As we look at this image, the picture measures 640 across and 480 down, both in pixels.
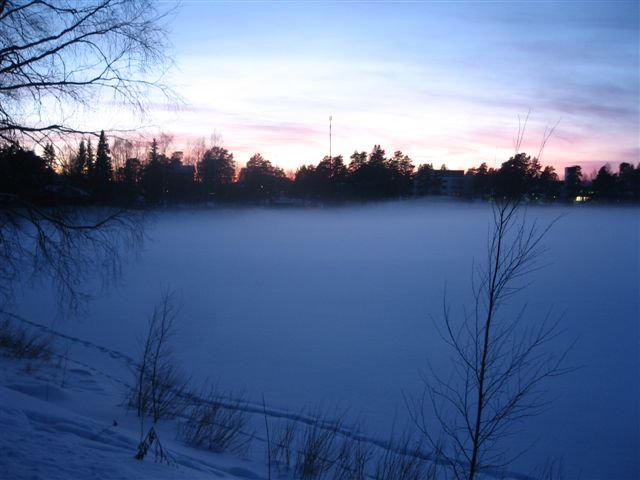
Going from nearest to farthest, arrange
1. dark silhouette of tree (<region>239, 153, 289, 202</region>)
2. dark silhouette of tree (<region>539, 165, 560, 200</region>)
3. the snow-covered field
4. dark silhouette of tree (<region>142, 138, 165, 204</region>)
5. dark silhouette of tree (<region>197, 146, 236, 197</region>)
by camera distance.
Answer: dark silhouette of tree (<region>539, 165, 560, 200</region>) → the snow-covered field → dark silhouette of tree (<region>142, 138, 165, 204</region>) → dark silhouette of tree (<region>197, 146, 236, 197</region>) → dark silhouette of tree (<region>239, 153, 289, 202</region>)

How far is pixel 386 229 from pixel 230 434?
164 ft

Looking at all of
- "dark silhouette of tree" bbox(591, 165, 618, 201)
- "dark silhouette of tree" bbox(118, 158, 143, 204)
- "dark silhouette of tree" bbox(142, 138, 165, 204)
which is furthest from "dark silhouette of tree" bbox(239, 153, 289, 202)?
"dark silhouette of tree" bbox(118, 158, 143, 204)

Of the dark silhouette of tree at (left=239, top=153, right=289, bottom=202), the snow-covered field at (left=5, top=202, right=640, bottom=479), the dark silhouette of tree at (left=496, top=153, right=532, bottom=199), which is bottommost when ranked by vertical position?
the snow-covered field at (left=5, top=202, right=640, bottom=479)

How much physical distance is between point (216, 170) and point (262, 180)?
30.5 feet

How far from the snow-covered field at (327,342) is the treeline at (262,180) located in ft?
3.70

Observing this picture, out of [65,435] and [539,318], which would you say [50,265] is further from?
[539,318]

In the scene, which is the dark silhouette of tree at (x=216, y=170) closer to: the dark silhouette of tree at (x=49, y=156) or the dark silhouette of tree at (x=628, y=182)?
the dark silhouette of tree at (x=628, y=182)

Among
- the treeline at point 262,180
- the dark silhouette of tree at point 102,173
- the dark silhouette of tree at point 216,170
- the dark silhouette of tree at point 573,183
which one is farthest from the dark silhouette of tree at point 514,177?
the dark silhouette of tree at point 216,170

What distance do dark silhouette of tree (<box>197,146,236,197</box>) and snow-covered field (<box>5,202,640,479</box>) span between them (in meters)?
26.1

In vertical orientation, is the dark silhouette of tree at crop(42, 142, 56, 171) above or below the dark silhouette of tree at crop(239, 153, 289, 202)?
below

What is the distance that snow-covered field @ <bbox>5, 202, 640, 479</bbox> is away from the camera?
16.1 ft

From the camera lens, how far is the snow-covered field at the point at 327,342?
193 inches

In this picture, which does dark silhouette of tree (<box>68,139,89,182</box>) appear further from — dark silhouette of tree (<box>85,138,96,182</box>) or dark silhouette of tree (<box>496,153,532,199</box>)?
dark silhouette of tree (<box>496,153,532,199</box>)

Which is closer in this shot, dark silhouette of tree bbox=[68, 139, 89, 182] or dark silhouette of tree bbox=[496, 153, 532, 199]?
dark silhouette of tree bbox=[496, 153, 532, 199]
